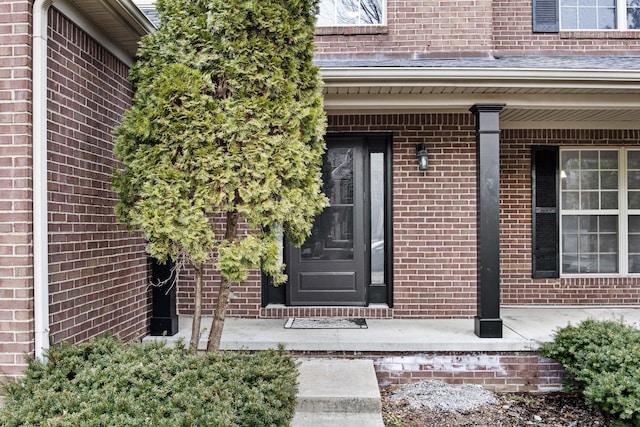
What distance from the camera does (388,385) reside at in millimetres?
4414

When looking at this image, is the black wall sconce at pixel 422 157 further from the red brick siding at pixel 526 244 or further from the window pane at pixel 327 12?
the window pane at pixel 327 12

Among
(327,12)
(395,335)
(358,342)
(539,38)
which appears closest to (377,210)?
(395,335)

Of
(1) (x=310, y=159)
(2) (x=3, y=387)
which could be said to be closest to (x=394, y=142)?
(1) (x=310, y=159)

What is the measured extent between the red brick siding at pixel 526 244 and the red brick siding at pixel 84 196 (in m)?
4.62

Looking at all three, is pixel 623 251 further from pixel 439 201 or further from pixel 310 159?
pixel 310 159

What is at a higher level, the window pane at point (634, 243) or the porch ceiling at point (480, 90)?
the porch ceiling at point (480, 90)

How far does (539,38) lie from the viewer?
20.2 ft

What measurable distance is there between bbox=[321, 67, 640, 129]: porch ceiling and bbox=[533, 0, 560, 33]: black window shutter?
142 cm

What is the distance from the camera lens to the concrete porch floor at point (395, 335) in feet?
14.4

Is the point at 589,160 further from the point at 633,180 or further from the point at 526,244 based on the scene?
the point at 526,244

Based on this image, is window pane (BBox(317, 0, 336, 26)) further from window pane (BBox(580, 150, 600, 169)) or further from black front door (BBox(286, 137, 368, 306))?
window pane (BBox(580, 150, 600, 169))

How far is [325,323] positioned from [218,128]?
2896mm

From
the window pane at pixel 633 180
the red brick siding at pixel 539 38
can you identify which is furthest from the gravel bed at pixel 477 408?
the red brick siding at pixel 539 38

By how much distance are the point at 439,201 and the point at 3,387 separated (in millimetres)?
4397
